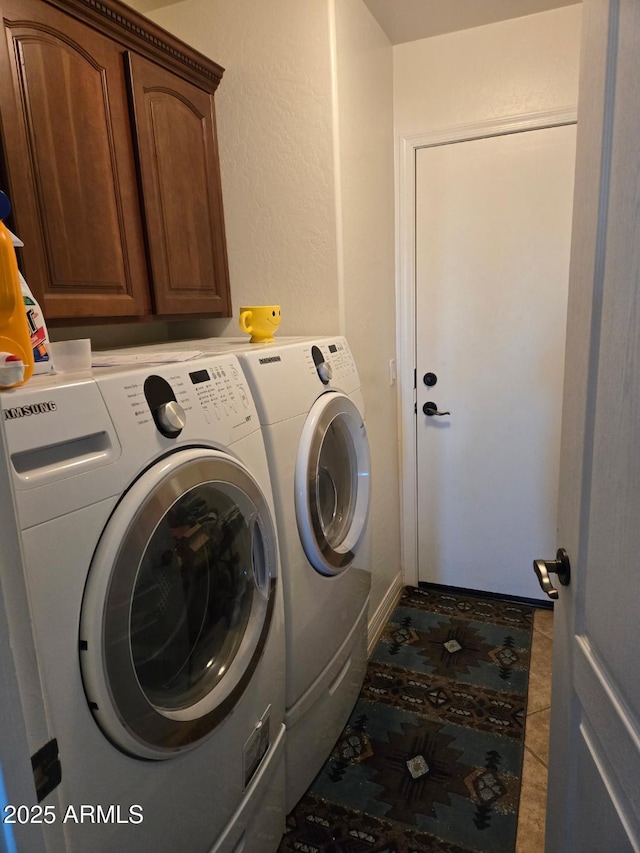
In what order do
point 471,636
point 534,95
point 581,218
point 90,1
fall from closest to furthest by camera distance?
point 581,218, point 90,1, point 534,95, point 471,636

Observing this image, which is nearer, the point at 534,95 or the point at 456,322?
the point at 534,95

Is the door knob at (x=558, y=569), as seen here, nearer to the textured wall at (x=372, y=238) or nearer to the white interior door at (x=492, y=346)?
the textured wall at (x=372, y=238)

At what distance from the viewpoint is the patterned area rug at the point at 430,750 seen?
1.37 meters

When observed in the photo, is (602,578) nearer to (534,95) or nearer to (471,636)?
(471,636)

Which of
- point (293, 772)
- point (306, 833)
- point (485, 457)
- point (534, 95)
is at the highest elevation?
point (534, 95)

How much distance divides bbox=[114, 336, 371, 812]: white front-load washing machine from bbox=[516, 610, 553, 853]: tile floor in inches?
21.8

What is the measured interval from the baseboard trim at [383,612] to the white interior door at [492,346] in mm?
211

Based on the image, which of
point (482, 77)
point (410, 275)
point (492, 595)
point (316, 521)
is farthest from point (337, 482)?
point (482, 77)

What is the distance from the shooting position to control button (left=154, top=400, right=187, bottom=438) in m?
0.88

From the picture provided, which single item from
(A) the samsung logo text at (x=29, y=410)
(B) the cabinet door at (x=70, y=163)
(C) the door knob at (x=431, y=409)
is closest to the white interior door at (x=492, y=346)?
(C) the door knob at (x=431, y=409)

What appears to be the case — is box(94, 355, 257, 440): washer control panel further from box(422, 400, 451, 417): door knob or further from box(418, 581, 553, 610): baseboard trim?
box(418, 581, 553, 610): baseboard trim

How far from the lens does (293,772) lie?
1398mm

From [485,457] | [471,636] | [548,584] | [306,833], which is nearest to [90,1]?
[548,584]

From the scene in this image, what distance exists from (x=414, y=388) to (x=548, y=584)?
1627 millimetres
